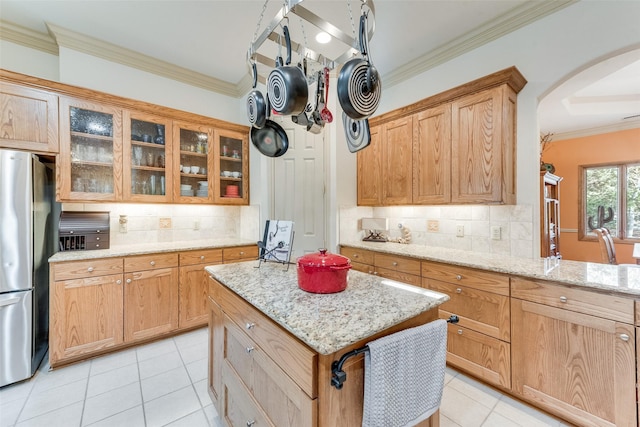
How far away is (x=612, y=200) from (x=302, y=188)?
5329 millimetres

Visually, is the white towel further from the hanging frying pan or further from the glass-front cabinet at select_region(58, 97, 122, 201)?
the glass-front cabinet at select_region(58, 97, 122, 201)

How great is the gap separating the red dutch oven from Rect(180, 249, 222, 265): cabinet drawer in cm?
199

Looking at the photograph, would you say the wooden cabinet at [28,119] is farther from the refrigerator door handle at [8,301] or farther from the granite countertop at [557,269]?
the granite countertop at [557,269]

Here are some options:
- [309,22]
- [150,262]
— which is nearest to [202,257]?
[150,262]

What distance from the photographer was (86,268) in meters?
2.27

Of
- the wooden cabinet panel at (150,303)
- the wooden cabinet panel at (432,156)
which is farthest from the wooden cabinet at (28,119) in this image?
the wooden cabinet panel at (432,156)

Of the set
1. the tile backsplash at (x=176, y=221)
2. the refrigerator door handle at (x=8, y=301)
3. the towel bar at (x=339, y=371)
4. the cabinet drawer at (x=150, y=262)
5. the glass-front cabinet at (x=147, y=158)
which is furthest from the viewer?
the tile backsplash at (x=176, y=221)

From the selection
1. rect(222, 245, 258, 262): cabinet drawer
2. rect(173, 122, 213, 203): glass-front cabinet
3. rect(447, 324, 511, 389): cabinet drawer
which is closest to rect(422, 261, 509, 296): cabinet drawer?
rect(447, 324, 511, 389): cabinet drawer

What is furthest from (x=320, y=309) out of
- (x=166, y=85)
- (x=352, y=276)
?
(x=166, y=85)

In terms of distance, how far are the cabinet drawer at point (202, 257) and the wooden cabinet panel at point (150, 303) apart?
0.44 ft

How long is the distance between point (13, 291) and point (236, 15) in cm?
275

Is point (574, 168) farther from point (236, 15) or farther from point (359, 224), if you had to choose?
point (236, 15)

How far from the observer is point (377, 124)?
3090 millimetres

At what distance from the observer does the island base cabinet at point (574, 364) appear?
1.43 m
